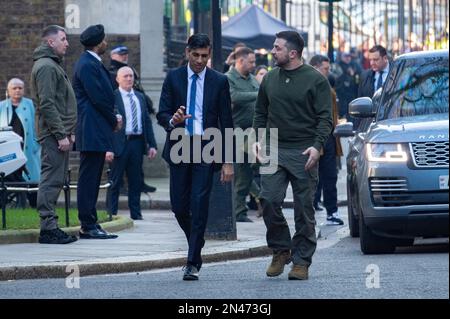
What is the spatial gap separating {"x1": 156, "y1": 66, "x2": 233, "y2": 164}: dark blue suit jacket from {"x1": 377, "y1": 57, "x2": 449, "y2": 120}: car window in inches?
106

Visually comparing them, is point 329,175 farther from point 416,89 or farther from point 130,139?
point 416,89

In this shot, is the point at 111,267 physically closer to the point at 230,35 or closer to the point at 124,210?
the point at 124,210

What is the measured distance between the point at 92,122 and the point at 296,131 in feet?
11.1

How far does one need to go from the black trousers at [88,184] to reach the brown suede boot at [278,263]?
10.5 ft

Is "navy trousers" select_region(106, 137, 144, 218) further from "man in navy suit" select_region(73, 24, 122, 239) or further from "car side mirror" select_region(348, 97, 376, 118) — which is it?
"car side mirror" select_region(348, 97, 376, 118)

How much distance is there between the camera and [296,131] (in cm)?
1169

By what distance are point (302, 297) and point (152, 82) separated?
47.1 ft

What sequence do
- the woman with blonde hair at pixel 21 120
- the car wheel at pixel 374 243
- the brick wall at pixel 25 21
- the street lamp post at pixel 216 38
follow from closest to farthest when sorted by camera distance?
the car wheel at pixel 374 243 → the street lamp post at pixel 216 38 → the woman with blonde hair at pixel 21 120 → the brick wall at pixel 25 21

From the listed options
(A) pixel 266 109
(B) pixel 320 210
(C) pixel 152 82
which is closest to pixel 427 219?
(A) pixel 266 109

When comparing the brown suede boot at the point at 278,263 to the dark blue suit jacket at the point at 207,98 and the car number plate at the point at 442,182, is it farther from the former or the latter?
the car number plate at the point at 442,182

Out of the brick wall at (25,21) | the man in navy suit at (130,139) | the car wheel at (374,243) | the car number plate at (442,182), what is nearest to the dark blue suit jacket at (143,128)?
the man in navy suit at (130,139)

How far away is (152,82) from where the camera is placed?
24406mm

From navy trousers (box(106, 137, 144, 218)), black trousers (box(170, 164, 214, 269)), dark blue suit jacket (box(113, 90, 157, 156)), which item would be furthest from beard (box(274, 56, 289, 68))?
navy trousers (box(106, 137, 144, 218))

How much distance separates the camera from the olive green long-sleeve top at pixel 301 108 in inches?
460
